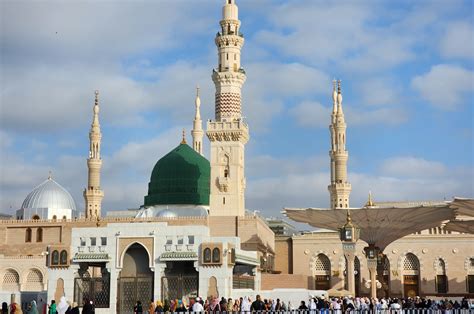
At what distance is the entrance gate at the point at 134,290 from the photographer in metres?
30.5

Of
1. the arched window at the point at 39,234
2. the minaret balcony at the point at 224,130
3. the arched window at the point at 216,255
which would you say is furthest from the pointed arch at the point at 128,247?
the arched window at the point at 39,234

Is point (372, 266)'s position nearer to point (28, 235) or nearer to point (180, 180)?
point (180, 180)

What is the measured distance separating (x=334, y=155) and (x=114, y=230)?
2496 cm

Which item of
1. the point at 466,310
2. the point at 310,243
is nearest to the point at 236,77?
the point at 310,243

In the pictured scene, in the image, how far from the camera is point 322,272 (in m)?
50.5

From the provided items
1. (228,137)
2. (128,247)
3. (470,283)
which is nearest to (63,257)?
(128,247)

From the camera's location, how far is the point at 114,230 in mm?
31406

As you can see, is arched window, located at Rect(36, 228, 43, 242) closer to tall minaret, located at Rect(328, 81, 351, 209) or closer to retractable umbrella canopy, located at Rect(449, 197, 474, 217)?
tall minaret, located at Rect(328, 81, 351, 209)

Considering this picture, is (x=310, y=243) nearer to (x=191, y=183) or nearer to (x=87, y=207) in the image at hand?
(x=191, y=183)

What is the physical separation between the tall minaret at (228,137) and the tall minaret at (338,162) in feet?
25.4

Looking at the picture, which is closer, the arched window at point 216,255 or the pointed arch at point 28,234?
the arched window at point 216,255

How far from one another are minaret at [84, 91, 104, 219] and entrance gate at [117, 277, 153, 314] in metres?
22.1

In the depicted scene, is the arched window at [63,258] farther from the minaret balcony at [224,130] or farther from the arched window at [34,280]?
the minaret balcony at [224,130]

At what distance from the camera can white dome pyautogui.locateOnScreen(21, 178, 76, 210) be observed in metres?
54.9
